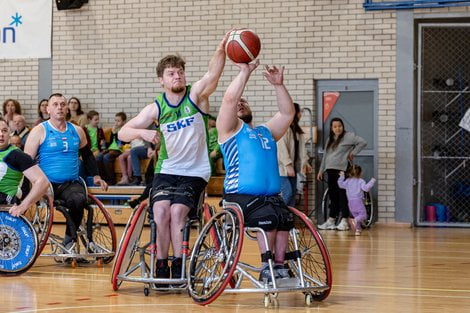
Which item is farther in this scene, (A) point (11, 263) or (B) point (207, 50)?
(B) point (207, 50)

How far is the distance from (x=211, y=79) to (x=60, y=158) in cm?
242

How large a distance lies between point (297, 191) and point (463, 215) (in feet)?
7.79

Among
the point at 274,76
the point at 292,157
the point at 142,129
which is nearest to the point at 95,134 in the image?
the point at 292,157

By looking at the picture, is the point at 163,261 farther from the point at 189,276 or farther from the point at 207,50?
the point at 207,50

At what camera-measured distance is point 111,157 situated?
595 inches

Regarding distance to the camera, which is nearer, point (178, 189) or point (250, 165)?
point (250, 165)

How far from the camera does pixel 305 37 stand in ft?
48.7

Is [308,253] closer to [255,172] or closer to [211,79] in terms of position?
[255,172]

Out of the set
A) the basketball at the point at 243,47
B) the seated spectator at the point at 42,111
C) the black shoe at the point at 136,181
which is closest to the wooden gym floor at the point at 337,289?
the basketball at the point at 243,47

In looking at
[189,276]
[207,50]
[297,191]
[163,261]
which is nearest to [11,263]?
[163,261]

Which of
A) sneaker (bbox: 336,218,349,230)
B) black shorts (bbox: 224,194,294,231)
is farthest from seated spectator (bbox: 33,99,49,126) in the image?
black shorts (bbox: 224,194,294,231)

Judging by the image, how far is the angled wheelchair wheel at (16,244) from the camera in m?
8.13

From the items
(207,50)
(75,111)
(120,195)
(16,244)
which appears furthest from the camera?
(75,111)

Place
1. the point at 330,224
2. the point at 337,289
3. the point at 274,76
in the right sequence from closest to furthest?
the point at 274,76 < the point at 337,289 < the point at 330,224
